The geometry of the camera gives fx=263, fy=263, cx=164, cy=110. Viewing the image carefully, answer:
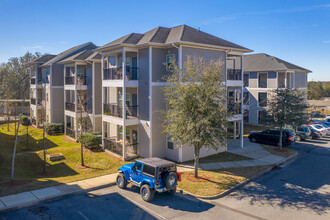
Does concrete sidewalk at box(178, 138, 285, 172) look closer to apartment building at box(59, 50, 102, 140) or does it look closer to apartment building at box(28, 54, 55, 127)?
apartment building at box(59, 50, 102, 140)

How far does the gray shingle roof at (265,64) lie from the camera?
120 feet

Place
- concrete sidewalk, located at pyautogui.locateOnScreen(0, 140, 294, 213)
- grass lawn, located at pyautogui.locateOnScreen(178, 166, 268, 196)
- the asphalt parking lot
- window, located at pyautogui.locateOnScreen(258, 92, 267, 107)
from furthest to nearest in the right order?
window, located at pyautogui.locateOnScreen(258, 92, 267, 107) → grass lawn, located at pyautogui.locateOnScreen(178, 166, 268, 196) → concrete sidewalk, located at pyautogui.locateOnScreen(0, 140, 294, 213) → the asphalt parking lot

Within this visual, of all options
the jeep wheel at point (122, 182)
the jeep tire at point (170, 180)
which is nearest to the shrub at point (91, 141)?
the jeep wheel at point (122, 182)

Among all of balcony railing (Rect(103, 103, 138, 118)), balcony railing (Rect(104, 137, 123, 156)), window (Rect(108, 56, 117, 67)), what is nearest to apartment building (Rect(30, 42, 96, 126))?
window (Rect(108, 56, 117, 67))

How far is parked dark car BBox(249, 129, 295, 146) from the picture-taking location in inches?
941

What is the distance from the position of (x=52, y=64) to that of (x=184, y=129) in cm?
2464

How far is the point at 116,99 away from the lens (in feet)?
78.7

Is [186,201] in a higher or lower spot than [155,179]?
lower

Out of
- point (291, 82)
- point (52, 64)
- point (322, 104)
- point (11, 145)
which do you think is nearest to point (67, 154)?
point (11, 145)

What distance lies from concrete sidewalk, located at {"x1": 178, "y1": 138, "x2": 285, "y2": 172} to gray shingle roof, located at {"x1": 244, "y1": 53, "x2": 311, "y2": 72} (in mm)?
15968

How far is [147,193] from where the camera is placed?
40.2ft

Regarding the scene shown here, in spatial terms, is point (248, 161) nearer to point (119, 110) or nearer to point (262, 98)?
point (119, 110)

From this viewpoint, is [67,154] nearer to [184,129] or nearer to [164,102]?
[164,102]

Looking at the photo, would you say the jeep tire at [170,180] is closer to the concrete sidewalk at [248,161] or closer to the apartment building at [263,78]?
the concrete sidewalk at [248,161]
